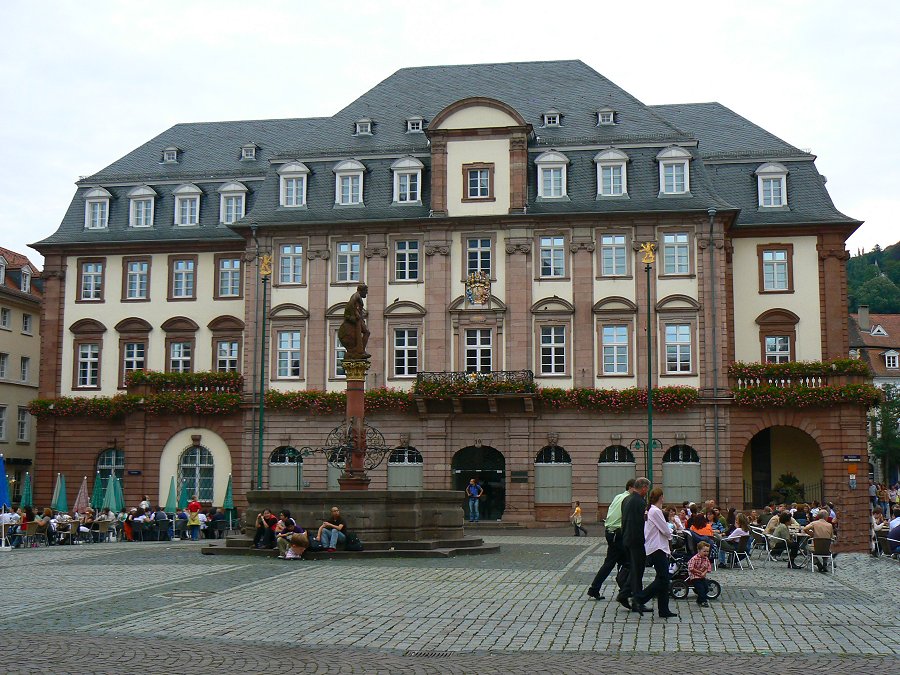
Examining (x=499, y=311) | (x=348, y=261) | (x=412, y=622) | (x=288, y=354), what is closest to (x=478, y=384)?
(x=499, y=311)

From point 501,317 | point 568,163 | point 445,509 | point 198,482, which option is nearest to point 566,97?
point 568,163

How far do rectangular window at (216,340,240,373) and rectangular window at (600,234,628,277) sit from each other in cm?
1660

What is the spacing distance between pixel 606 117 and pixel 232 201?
1746cm

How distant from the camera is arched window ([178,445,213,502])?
5234 cm

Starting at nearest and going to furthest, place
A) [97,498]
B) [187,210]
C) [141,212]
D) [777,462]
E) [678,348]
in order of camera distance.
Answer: [97,498] → [678,348] → [777,462] → [187,210] → [141,212]

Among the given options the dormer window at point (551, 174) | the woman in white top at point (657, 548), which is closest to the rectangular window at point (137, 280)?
the dormer window at point (551, 174)

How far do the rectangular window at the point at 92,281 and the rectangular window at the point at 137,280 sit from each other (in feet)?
4.31

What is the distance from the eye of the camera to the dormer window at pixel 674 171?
165ft

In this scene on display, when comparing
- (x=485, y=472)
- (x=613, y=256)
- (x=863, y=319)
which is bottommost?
(x=485, y=472)

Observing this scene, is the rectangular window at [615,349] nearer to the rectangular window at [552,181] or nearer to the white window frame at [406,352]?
the rectangular window at [552,181]

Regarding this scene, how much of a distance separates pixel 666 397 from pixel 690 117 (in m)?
17.4

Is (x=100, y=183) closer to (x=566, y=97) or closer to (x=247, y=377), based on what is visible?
(x=247, y=377)

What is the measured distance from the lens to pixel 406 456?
50188 millimetres

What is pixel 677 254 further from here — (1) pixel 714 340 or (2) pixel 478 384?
(2) pixel 478 384
